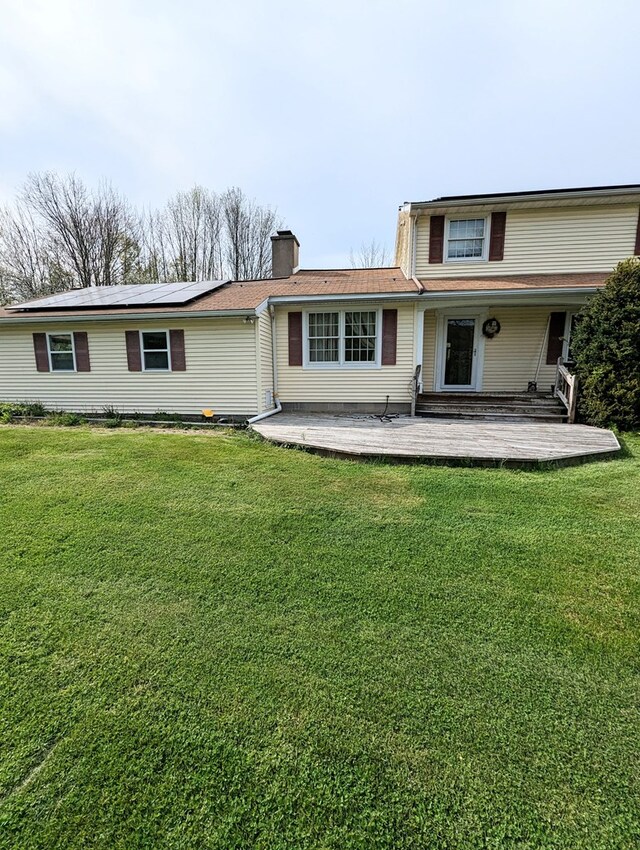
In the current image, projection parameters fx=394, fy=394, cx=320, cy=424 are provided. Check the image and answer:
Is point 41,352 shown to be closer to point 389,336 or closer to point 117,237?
point 389,336

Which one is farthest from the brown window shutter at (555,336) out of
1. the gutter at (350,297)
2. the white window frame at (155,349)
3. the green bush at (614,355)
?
the white window frame at (155,349)

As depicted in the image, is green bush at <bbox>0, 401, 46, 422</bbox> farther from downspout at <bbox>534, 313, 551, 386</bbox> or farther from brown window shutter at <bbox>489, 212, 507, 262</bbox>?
downspout at <bbox>534, 313, 551, 386</bbox>

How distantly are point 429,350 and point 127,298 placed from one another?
8064 millimetres

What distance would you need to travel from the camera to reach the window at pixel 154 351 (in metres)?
9.23

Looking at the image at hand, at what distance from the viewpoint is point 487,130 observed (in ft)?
32.1

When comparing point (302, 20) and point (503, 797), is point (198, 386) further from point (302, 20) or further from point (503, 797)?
point (503, 797)

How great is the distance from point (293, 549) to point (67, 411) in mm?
9013

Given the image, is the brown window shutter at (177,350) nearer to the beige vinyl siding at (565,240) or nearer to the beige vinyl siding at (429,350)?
the beige vinyl siding at (429,350)

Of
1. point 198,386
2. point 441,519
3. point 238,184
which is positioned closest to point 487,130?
point 198,386

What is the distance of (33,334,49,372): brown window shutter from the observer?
9.78m

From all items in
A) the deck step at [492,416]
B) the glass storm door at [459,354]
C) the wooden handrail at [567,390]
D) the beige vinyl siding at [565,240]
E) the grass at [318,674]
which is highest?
the beige vinyl siding at [565,240]

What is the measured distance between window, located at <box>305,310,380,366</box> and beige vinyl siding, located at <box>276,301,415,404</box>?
181mm

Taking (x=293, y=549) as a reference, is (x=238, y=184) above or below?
above

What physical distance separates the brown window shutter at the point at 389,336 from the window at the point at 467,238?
121 inches
